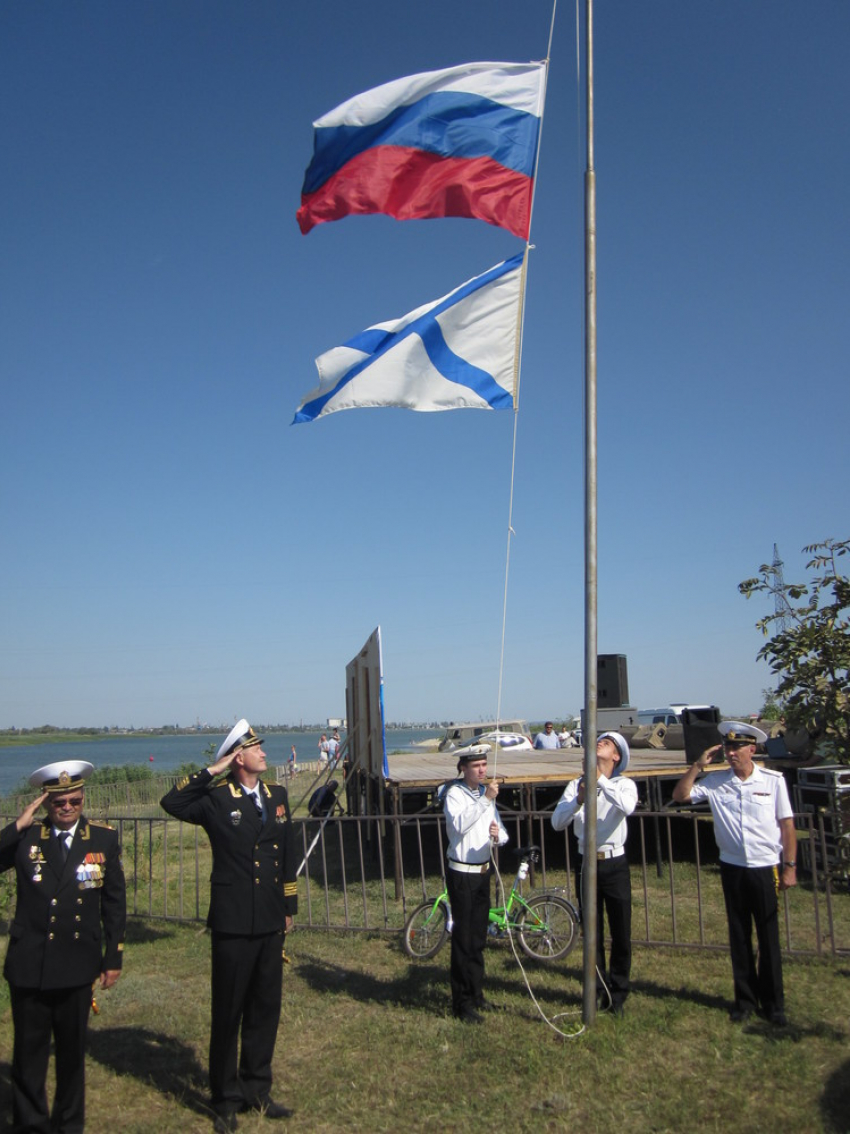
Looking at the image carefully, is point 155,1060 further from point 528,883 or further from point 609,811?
point 528,883

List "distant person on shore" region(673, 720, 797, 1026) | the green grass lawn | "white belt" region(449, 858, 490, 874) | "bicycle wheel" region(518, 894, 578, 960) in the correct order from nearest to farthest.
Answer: the green grass lawn
"distant person on shore" region(673, 720, 797, 1026)
"white belt" region(449, 858, 490, 874)
"bicycle wheel" region(518, 894, 578, 960)

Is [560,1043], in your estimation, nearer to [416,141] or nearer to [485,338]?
[485,338]

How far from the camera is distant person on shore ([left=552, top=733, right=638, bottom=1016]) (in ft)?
19.1

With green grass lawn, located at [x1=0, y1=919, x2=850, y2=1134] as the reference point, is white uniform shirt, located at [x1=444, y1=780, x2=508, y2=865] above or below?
above

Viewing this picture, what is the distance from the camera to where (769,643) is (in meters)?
5.74

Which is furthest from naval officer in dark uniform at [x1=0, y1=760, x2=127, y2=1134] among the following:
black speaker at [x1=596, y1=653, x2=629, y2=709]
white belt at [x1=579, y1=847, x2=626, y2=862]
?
black speaker at [x1=596, y1=653, x2=629, y2=709]

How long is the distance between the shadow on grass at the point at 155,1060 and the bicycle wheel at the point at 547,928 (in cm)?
285

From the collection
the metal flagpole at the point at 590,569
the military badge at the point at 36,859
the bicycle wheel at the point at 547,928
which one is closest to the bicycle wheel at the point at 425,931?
the bicycle wheel at the point at 547,928

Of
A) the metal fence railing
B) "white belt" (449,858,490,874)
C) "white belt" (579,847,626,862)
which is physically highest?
"white belt" (579,847,626,862)

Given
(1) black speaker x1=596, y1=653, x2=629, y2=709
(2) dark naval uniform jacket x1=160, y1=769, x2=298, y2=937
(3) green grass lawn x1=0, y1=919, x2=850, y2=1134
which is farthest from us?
(1) black speaker x1=596, y1=653, x2=629, y2=709

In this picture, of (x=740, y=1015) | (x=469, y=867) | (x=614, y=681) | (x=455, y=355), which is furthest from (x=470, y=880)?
(x=614, y=681)

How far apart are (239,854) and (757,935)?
11.0 ft

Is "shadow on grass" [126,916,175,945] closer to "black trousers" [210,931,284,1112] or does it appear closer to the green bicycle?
the green bicycle

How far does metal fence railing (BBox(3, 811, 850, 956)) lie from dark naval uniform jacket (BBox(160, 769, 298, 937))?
2809 mm
